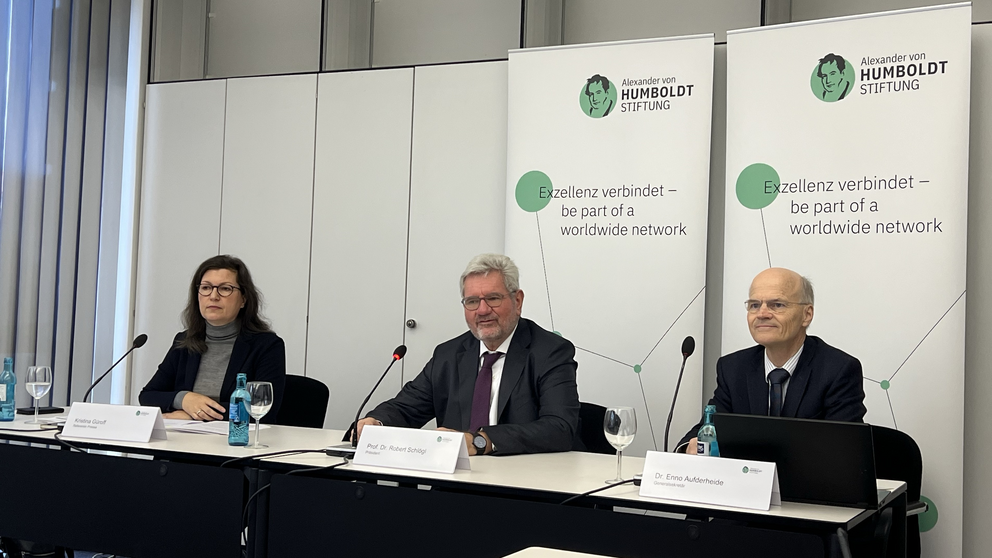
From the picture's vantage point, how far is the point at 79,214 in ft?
16.5

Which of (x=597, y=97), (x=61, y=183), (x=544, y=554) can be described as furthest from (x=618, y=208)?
(x=61, y=183)

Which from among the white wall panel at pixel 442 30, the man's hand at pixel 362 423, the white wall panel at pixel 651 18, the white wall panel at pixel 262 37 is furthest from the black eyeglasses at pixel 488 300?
the white wall panel at pixel 262 37

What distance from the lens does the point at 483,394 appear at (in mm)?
3242

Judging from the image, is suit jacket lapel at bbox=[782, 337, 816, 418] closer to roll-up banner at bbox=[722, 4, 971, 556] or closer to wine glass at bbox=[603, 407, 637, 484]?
roll-up banner at bbox=[722, 4, 971, 556]

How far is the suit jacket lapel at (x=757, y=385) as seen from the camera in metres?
3.07

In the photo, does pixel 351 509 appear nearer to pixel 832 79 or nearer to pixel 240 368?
pixel 240 368

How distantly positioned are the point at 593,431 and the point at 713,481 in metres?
1.39

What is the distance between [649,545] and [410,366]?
2.73 meters

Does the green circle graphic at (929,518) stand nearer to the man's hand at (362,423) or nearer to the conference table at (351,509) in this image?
the conference table at (351,509)

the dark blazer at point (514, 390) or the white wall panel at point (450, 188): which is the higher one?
the white wall panel at point (450, 188)

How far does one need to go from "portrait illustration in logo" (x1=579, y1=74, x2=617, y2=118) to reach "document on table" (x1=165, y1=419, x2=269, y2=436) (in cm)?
208

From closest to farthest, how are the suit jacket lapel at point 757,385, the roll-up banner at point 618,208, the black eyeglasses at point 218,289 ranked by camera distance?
1. the suit jacket lapel at point 757,385
2. the black eyeglasses at point 218,289
3. the roll-up banner at point 618,208

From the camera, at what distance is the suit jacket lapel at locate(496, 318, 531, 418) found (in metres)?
3.19

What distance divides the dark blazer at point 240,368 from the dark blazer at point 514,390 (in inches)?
22.9
